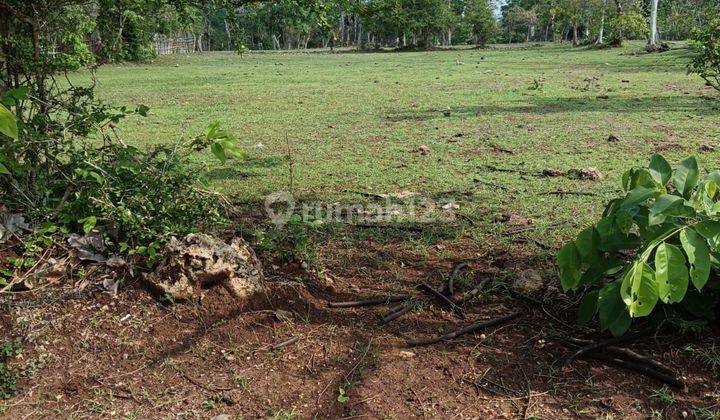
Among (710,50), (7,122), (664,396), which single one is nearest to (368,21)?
(664,396)

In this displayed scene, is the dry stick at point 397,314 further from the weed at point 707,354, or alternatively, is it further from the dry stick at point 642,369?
the weed at point 707,354

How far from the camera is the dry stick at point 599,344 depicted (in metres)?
2.42

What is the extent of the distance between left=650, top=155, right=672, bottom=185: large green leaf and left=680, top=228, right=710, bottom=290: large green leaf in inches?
12.8

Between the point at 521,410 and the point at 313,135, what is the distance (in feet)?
19.5

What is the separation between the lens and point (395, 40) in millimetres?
56812

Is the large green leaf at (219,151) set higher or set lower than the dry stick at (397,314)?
higher

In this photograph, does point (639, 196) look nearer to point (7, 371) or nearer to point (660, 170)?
point (660, 170)

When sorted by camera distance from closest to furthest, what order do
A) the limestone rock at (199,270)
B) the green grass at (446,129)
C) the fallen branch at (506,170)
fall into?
the limestone rock at (199,270), the green grass at (446,129), the fallen branch at (506,170)

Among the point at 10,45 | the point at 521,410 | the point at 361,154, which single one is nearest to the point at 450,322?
the point at 521,410

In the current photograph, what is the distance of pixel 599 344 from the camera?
8.03 feet

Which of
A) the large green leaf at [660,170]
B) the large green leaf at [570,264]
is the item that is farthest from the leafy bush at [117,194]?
the large green leaf at [660,170]

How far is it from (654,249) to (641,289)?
369mm

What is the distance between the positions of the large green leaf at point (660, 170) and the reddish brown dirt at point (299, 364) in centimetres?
68

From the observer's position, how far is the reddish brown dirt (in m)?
2.20
